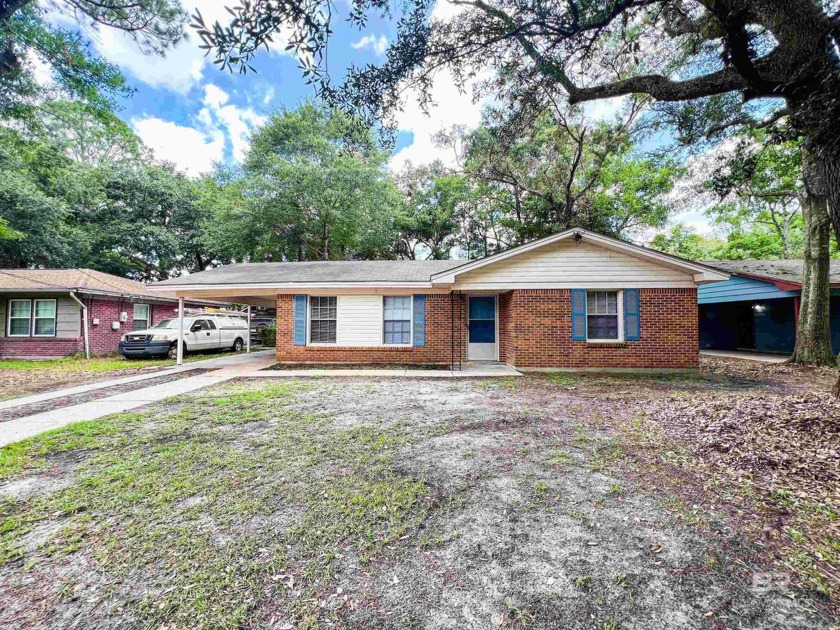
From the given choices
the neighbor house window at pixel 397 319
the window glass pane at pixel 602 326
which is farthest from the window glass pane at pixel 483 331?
the window glass pane at pixel 602 326

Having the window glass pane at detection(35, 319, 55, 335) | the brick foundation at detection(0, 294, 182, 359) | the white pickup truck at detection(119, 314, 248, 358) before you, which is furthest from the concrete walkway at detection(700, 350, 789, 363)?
the window glass pane at detection(35, 319, 55, 335)

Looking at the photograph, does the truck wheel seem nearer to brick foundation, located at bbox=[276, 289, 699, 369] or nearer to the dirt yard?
the dirt yard

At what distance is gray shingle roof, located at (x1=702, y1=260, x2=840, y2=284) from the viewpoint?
11758 mm

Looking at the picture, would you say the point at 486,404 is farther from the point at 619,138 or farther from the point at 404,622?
the point at 619,138

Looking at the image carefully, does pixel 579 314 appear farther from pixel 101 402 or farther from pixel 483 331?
pixel 101 402

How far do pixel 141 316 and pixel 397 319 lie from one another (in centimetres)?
1246

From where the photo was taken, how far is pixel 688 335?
30.4 ft

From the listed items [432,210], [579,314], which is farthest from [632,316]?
[432,210]

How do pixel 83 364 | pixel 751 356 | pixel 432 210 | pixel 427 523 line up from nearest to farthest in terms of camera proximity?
pixel 427 523 < pixel 83 364 < pixel 751 356 < pixel 432 210

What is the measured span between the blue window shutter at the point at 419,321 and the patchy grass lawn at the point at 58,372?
749 cm

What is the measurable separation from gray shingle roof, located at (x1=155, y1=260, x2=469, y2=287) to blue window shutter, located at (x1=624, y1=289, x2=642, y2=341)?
4.62m

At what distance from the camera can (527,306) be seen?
9531 mm

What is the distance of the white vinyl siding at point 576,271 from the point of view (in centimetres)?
927

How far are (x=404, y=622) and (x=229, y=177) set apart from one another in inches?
1153
